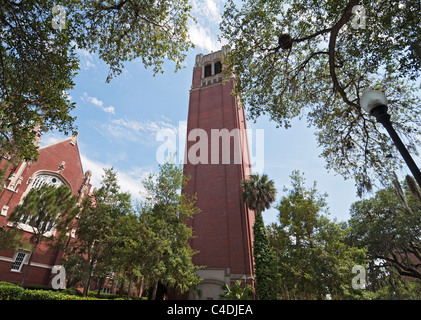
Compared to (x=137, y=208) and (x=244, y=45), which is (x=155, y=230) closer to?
(x=137, y=208)

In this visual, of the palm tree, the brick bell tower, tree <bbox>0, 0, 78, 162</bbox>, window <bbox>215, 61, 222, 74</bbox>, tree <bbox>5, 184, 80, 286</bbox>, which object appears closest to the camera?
tree <bbox>0, 0, 78, 162</bbox>

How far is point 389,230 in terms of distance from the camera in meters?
23.7

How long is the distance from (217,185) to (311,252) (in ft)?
54.6

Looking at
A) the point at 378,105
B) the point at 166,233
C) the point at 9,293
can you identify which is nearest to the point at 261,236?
the point at 166,233

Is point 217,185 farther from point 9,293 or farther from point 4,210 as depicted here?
point 4,210

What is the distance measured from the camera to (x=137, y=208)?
18.7 metres

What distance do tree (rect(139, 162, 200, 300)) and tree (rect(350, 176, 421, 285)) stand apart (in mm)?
19196

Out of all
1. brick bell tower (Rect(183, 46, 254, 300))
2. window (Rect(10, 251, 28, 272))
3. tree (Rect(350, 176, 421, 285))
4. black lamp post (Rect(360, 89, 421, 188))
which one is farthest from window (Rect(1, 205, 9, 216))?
tree (Rect(350, 176, 421, 285))

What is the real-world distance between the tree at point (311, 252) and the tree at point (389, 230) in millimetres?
8922

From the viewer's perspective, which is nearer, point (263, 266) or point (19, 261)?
point (263, 266)

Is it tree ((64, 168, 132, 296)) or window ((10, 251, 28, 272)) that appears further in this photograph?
window ((10, 251, 28, 272))

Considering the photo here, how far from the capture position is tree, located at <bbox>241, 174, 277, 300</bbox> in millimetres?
21466

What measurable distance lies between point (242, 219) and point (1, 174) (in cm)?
2417

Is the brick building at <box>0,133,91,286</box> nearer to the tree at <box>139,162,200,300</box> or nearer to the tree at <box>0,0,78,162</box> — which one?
the tree at <box>139,162,200,300</box>
